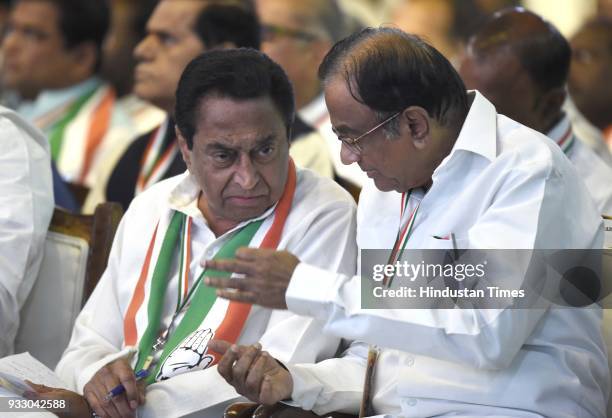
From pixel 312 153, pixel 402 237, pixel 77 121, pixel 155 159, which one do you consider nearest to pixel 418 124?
pixel 402 237

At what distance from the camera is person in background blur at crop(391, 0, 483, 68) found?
23.5 ft

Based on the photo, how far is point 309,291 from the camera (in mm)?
2861

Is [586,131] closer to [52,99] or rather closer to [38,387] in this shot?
[52,99]

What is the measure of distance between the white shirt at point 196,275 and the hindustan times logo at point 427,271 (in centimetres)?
34

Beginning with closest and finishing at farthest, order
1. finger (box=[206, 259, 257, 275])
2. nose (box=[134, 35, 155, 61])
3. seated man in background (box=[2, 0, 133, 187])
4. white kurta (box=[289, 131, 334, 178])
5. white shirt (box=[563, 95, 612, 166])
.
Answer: finger (box=[206, 259, 257, 275]), white kurta (box=[289, 131, 334, 178]), nose (box=[134, 35, 155, 61]), white shirt (box=[563, 95, 612, 166]), seated man in background (box=[2, 0, 133, 187])

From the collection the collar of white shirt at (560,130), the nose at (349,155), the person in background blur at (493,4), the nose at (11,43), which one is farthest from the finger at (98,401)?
the person in background blur at (493,4)

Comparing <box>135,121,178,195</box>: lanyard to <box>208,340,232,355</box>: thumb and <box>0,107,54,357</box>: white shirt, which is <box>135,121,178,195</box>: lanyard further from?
<box>208,340,232,355</box>: thumb

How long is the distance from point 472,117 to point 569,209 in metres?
0.38

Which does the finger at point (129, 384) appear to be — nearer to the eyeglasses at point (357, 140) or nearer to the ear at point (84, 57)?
the eyeglasses at point (357, 140)

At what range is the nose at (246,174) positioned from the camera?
3.56m

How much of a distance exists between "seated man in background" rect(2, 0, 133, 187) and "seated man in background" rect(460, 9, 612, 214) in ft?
9.49

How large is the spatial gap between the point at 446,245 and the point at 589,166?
164cm

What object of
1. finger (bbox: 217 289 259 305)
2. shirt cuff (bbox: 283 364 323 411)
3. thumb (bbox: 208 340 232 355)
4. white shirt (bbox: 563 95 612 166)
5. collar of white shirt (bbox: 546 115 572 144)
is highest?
finger (bbox: 217 289 259 305)

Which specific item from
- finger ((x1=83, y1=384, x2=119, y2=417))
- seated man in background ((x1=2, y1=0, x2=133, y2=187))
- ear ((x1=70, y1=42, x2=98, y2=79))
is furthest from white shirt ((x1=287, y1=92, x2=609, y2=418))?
ear ((x1=70, y1=42, x2=98, y2=79))
